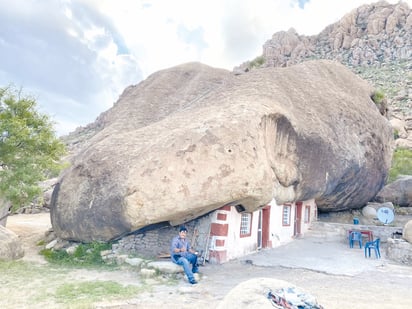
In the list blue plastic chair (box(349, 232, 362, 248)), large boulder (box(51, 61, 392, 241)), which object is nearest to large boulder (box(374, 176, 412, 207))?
large boulder (box(51, 61, 392, 241))

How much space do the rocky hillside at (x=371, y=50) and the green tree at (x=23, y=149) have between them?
101 feet

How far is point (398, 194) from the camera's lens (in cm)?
2777

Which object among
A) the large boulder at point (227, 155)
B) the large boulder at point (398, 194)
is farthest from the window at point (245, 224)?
the large boulder at point (398, 194)

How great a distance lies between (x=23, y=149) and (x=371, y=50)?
200 feet

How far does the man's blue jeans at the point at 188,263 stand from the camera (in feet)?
32.2

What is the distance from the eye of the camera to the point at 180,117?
50.7ft

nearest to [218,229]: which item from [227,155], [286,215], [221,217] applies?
[221,217]

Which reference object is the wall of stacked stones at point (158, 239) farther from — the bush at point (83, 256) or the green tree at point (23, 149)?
the green tree at point (23, 149)

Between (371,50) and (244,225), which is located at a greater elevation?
(371,50)

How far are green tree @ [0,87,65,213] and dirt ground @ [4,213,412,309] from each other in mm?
2609

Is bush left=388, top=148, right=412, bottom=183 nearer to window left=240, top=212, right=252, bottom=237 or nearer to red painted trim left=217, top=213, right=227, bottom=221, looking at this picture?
window left=240, top=212, right=252, bottom=237

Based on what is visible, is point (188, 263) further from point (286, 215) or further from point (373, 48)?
point (373, 48)

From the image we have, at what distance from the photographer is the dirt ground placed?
8.07 metres

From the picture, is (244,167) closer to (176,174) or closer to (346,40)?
(176,174)
